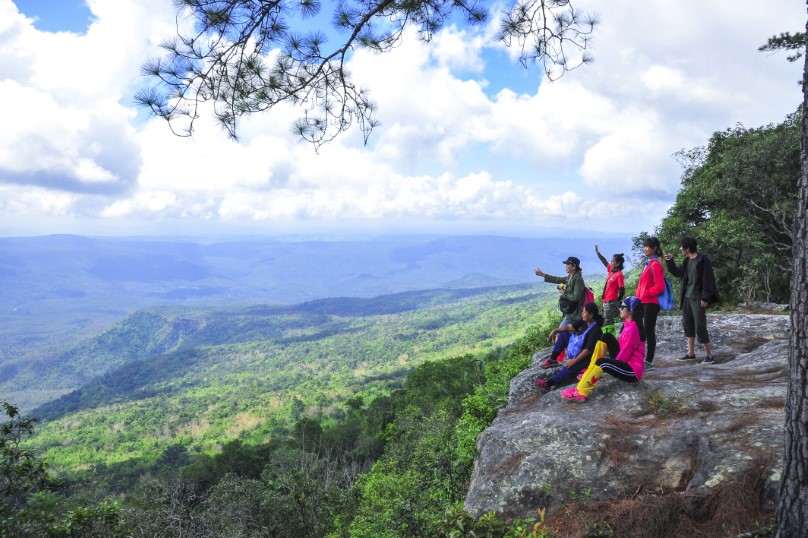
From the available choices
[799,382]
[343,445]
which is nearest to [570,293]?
[799,382]

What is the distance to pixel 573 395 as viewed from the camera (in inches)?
295

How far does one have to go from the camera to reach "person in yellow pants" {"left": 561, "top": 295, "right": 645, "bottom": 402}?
7172mm

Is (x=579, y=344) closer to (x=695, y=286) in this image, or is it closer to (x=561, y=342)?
(x=561, y=342)

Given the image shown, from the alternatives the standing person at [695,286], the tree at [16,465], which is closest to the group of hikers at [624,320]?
the standing person at [695,286]

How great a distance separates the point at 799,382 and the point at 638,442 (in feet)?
8.84

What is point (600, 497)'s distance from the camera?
5.04 metres

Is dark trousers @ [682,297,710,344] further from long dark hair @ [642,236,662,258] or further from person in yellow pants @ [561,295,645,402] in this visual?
person in yellow pants @ [561,295,645,402]

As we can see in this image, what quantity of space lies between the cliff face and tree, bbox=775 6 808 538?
41.4 inches

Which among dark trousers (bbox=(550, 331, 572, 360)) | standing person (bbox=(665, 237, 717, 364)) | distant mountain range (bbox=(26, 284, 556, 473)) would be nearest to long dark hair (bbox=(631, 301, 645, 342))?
standing person (bbox=(665, 237, 717, 364))

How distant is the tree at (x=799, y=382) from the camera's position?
10.3ft

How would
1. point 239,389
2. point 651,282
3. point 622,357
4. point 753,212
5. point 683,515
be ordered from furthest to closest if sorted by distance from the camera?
point 239,389 → point 753,212 → point 651,282 → point 622,357 → point 683,515

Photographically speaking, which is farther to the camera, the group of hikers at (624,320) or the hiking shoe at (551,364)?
the hiking shoe at (551,364)

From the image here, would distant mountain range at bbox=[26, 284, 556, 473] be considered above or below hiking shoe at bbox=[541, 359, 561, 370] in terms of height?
below

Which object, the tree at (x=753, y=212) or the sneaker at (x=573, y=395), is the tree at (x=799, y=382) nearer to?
the sneaker at (x=573, y=395)
